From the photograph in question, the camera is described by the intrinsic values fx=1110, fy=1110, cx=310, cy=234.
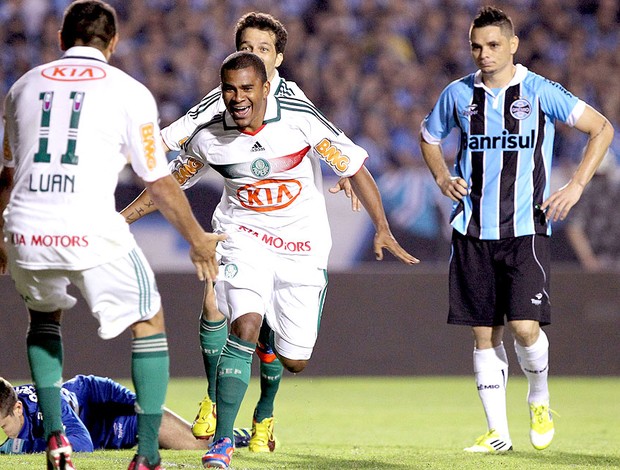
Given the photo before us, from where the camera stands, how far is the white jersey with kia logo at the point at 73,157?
4492 millimetres

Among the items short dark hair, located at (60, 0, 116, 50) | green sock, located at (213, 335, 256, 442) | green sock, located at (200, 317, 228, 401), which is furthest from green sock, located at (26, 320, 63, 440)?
green sock, located at (200, 317, 228, 401)

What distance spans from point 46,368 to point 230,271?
1.42m

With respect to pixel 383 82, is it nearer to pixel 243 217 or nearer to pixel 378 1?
pixel 378 1

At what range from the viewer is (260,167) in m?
6.03

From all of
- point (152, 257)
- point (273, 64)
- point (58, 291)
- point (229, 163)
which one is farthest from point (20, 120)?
point (152, 257)

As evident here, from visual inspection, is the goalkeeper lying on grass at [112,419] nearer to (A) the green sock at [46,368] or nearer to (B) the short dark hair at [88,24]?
(A) the green sock at [46,368]

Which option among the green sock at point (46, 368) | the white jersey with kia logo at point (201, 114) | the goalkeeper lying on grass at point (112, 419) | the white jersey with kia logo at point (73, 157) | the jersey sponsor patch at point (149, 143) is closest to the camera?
the white jersey with kia logo at point (73, 157)

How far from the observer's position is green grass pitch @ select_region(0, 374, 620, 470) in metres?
5.86

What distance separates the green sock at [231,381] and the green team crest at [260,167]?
911 millimetres

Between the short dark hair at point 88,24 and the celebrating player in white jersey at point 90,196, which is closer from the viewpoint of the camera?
the celebrating player in white jersey at point 90,196

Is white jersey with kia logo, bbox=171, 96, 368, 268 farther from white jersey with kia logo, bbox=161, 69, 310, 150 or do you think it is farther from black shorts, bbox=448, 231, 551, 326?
black shorts, bbox=448, 231, 551, 326

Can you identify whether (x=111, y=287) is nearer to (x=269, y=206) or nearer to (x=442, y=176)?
(x=269, y=206)

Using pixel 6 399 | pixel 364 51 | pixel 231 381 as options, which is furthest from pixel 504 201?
pixel 364 51

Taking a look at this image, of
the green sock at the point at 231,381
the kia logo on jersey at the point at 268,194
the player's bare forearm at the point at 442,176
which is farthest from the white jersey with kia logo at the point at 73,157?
the player's bare forearm at the point at 442,176
